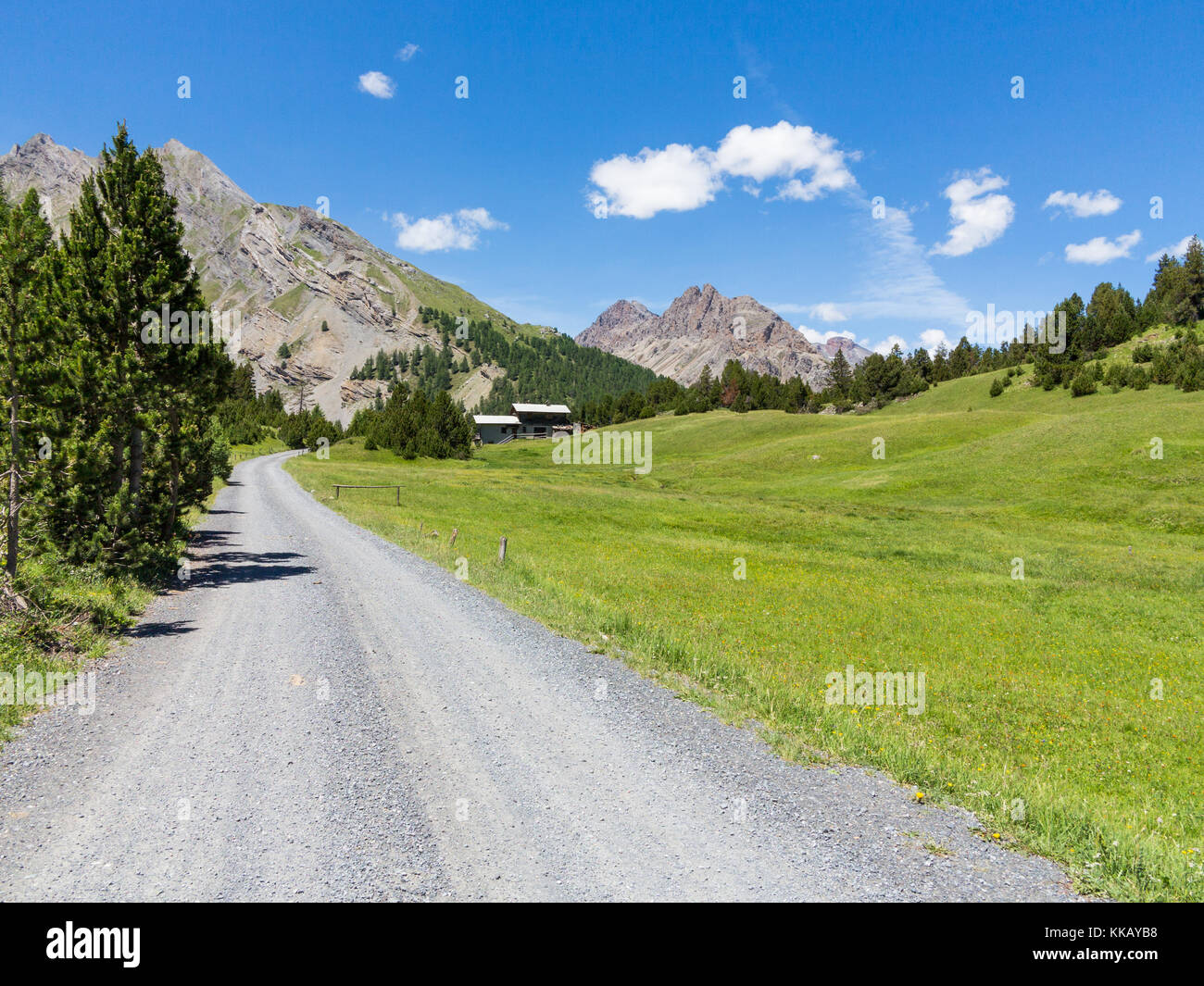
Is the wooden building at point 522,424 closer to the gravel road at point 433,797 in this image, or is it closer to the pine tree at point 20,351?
the pine tree at point 20,351

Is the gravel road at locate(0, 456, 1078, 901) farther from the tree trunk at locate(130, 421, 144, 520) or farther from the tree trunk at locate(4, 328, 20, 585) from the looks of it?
the tree trunk at locate(130, 421, 144, 520)

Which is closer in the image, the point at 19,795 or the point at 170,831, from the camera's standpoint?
the point at 170,831

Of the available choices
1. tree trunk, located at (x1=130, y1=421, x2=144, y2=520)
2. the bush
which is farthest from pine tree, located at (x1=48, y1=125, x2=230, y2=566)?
the bush

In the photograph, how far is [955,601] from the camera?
23.3 metres

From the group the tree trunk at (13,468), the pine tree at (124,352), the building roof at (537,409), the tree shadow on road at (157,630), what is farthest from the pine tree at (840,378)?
the tree trunk at (13,468)

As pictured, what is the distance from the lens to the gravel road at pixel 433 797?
594cm

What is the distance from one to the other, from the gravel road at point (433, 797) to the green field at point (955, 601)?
4.30 ft

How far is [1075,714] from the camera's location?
43.4ft

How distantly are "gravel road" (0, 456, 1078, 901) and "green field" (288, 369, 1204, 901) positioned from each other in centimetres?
131

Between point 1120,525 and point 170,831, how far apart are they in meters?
52.9

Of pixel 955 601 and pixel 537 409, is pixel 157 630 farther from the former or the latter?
pixel 537 409

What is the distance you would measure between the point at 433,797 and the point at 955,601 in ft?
73.0
